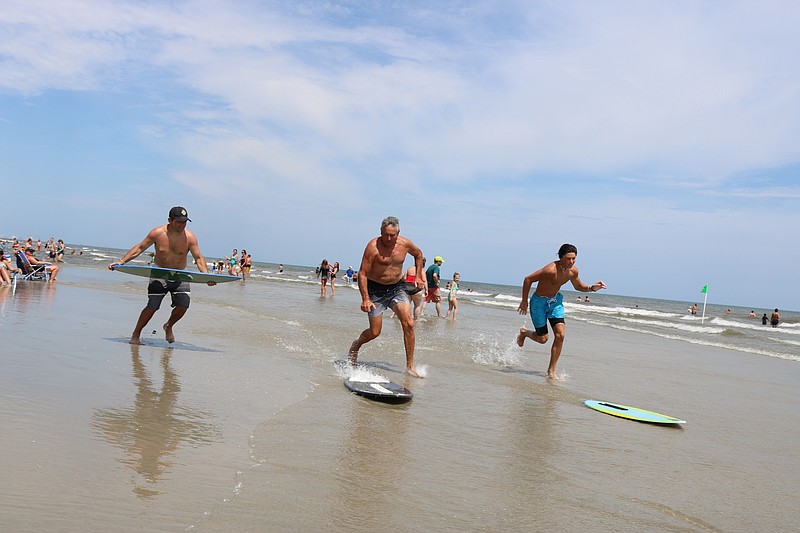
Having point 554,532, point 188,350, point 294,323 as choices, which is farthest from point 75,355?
point 294,323

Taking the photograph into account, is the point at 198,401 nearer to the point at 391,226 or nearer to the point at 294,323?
the point at 391,226

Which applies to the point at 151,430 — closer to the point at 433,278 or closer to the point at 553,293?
the point at 553,293

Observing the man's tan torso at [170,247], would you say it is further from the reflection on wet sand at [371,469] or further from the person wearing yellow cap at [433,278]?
the person wearing yellow cap at [433,278]

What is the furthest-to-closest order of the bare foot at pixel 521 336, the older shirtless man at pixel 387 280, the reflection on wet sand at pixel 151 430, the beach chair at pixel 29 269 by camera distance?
the beach chair at pixel 29 269
the bare foot at pixel 521 336
the older shirtless man at pixel 387 280
the reflection on wet sand at pixel 151 430

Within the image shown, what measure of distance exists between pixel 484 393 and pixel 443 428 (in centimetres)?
188

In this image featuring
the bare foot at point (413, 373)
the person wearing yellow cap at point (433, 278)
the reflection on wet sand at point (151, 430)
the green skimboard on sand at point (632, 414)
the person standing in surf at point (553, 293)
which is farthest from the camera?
the person wearing yellow cap at point (433, 278)

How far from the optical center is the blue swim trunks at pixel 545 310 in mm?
8930

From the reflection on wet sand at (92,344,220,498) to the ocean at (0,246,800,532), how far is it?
0.06 feet

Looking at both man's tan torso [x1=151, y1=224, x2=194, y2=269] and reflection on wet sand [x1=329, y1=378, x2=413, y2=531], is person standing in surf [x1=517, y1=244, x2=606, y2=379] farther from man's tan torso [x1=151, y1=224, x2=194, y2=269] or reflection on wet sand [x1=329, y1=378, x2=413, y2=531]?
man's tan torso [x1=151, y1=224, x2=194, y2=269]

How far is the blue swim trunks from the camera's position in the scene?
29.3 feet

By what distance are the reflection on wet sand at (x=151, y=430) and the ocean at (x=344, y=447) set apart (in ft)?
0.06

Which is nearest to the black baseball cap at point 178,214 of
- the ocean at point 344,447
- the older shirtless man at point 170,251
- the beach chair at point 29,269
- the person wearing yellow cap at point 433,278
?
the older shirtless man at point 170,251

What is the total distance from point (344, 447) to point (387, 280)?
385 cm

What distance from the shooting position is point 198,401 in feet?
16.8
